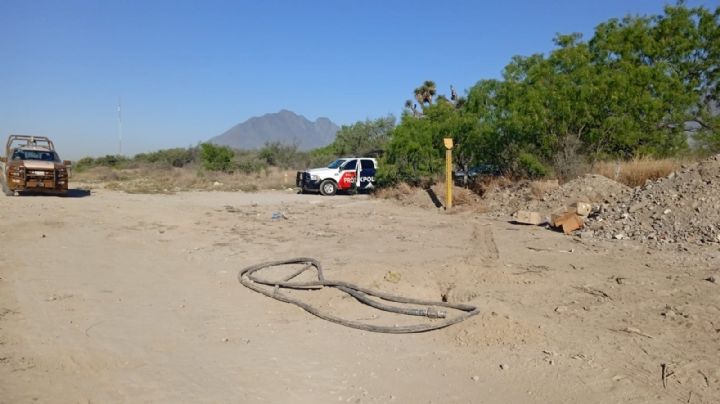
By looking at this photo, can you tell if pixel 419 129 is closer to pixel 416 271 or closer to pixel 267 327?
pixel 416 271

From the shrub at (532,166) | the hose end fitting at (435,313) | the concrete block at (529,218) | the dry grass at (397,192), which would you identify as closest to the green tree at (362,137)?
the dry grass at (397,192)

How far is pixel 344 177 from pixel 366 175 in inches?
42.0

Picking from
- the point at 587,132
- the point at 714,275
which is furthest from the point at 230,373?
the point at 587,132

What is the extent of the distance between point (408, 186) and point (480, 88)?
15.3 ft

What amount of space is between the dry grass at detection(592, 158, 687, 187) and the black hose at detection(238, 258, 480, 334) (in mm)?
11488

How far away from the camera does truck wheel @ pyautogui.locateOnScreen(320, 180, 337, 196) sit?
24.8 meters

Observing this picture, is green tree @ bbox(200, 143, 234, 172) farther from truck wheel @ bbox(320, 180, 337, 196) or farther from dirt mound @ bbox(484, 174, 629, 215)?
dirt mound @ bbox(484, 174, 629, 215)

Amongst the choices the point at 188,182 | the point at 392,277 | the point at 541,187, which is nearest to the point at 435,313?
the point at 392,277

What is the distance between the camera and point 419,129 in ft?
70.6

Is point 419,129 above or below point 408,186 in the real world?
above

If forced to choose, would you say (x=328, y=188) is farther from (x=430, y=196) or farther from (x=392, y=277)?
(x=392, y=277)

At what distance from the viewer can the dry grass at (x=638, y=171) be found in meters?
15.6

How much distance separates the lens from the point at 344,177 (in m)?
24.8

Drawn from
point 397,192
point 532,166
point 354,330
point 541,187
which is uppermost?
point 532,166
